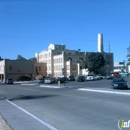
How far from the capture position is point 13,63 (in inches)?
3814

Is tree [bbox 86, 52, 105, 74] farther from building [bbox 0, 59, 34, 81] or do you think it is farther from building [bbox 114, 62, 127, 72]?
building [bbox 114, 62, 127, 72]

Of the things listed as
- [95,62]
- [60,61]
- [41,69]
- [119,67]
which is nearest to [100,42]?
[60,61]

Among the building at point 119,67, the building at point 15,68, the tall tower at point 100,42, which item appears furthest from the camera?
the building at point 119,67

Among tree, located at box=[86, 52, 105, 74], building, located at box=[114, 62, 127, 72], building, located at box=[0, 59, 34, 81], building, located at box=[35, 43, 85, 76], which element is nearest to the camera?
tree, located at box=[86, 52, 105, 74]

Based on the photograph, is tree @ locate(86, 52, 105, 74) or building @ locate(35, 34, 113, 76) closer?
tree @ locate(86, 52, 105, 74)

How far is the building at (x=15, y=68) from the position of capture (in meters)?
95.4

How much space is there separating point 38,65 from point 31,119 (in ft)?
347

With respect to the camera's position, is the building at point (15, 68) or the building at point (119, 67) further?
the building at point (119, 67)

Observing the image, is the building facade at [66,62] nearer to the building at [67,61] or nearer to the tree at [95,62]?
the building at [67,61]

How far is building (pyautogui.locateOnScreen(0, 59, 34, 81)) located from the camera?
95.4 metres

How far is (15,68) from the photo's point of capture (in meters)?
96.9

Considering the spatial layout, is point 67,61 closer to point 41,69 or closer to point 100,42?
point 41,69

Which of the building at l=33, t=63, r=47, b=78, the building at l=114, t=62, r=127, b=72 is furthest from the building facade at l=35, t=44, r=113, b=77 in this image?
the building at l=114, t=62, r=127, b=72

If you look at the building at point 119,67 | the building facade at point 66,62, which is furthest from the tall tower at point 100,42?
the building at point 119,67
